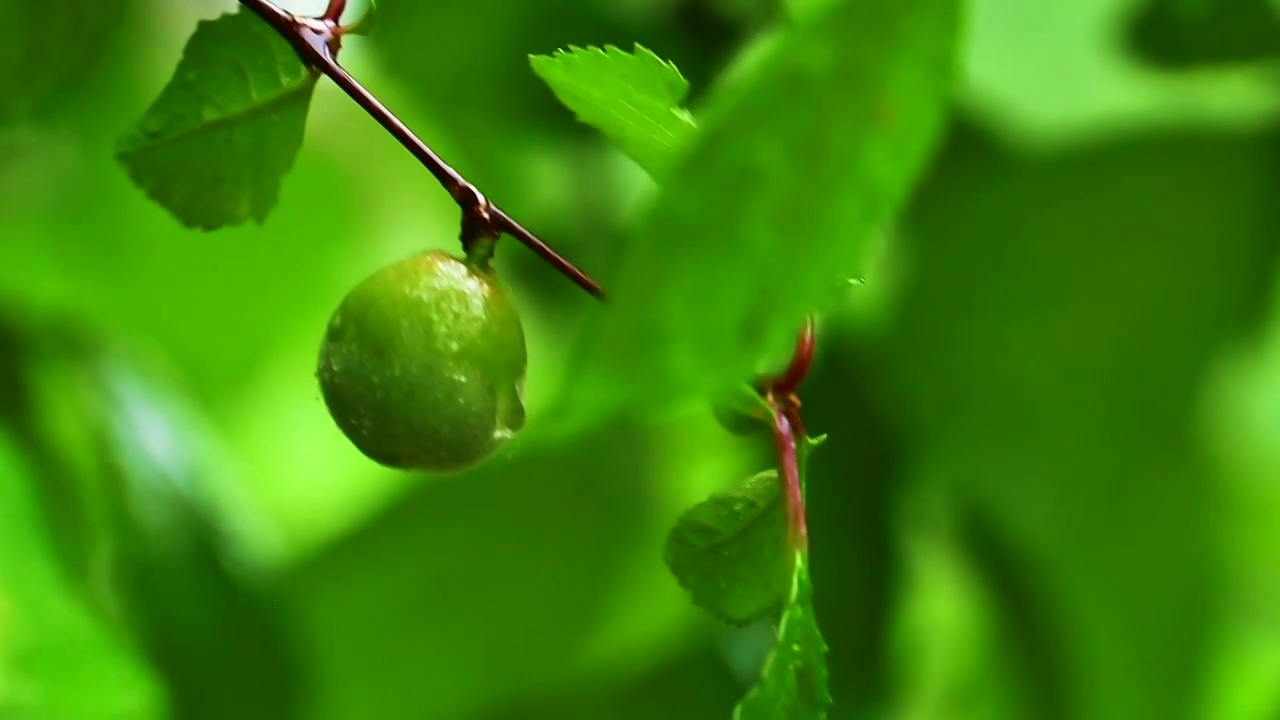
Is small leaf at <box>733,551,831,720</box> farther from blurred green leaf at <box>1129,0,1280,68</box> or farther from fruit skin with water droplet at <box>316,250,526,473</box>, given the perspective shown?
blurred green leaf at <box>1129,0,1280,68</box>

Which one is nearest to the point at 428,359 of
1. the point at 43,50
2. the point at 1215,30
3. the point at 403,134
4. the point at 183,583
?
the point at 403,134

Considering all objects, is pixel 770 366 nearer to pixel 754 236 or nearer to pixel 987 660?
pixel 754 236

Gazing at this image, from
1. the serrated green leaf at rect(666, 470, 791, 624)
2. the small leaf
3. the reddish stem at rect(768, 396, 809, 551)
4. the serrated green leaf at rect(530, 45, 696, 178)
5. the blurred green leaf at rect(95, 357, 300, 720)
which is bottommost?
the blurred green leaf at rect(95, 357, 300, 720)

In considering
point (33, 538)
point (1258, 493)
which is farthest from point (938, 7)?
point (1258, 493)

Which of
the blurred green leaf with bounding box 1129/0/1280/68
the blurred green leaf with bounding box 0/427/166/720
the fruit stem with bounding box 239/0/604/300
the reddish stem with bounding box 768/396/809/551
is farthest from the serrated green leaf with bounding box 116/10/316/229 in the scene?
the blurred green leaf with bounding box 1129/0/1280/68

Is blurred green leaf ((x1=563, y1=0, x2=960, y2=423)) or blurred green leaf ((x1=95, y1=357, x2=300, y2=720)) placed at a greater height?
blurred green leaf ((x1=563, y1=0, x2=960, y2=423))

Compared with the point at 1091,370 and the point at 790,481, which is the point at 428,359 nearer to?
the point at 790,481
